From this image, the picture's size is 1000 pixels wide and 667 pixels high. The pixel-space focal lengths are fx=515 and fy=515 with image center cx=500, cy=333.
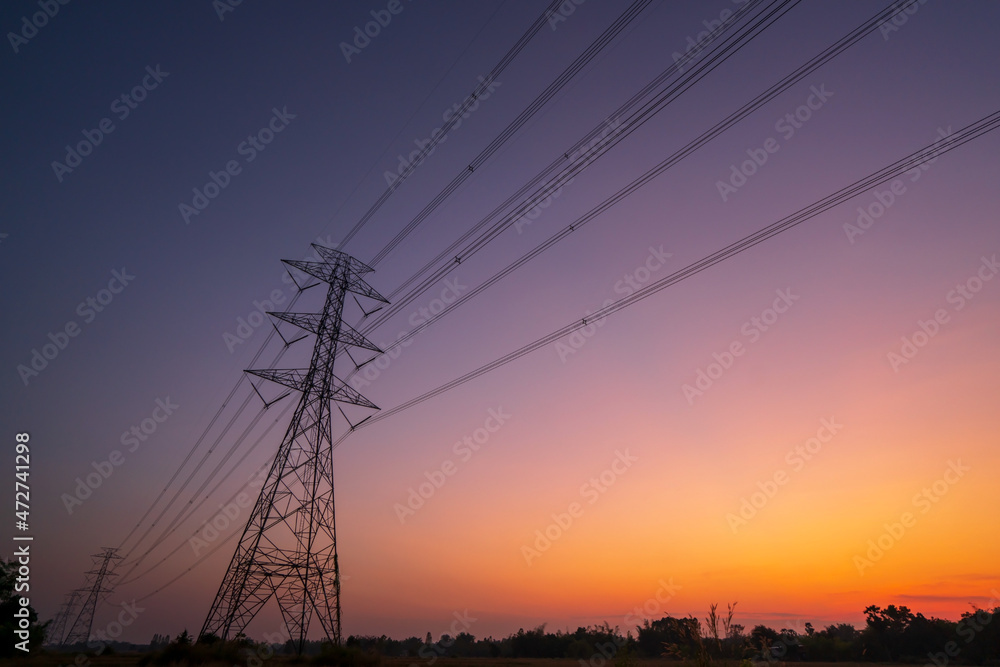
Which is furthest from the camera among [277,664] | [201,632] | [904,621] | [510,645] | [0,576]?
[510,645]

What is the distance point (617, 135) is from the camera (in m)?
13.6

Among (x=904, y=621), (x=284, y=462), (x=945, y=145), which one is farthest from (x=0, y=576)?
(x=904, y=621)

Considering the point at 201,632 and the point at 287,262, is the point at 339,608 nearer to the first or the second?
the point at 201,632

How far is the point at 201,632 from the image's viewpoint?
24156mm

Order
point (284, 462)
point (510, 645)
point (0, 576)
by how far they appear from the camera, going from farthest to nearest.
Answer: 1. point (510, 645)
2. point (0, 576)
3. point (284, 462)

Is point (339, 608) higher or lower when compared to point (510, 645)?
higher

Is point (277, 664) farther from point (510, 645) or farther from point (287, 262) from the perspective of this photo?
point (510, 645)

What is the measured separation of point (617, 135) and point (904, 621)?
76882 mm

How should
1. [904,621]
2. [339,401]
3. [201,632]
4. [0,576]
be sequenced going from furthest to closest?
[904,621], [0,576], [339,401], [201,632]

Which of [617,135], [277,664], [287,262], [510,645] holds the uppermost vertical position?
[287,262]

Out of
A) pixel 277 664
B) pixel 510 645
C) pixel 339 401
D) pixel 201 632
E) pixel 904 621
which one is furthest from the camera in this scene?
pixel 510 645

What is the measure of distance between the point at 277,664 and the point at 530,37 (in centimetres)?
A: 2614

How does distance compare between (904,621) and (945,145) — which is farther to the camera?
(904,621)

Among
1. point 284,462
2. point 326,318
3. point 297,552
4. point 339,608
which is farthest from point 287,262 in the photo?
point 339,608
